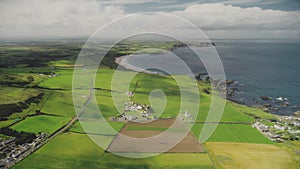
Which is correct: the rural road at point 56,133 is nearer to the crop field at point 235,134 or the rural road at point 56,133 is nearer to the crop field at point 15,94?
the crop field at point 15,94

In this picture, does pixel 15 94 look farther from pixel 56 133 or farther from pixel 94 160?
pixel 94 160

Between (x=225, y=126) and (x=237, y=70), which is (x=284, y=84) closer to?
(x=237, y=70)

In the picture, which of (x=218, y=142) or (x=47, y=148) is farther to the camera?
(x=218, y=142)

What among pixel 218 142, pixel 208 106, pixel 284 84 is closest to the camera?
pixel 218 142

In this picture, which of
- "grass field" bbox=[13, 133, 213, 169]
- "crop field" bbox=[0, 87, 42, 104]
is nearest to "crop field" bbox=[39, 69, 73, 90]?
"crop field" bbox=[0, 87, 42, 104]

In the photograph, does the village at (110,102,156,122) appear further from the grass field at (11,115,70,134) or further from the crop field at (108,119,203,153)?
the grass field at (11,115,70,134)

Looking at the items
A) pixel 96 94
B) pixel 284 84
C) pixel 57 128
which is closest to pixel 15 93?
pixel 96 94
